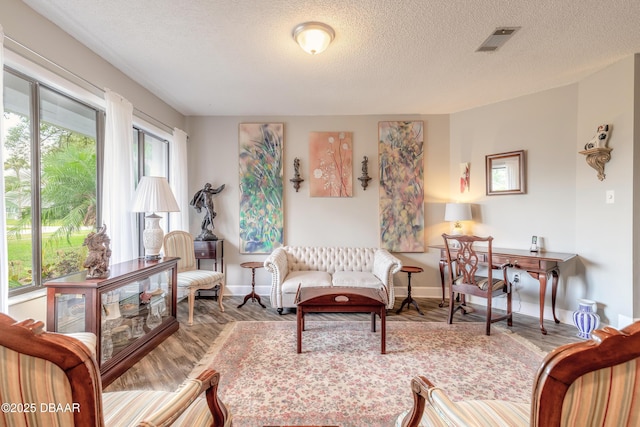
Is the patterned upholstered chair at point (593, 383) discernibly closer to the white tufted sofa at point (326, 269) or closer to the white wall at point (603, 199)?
the white tufted sofa at point (326, 269)

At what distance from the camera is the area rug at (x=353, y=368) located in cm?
179

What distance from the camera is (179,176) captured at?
3.91 metres

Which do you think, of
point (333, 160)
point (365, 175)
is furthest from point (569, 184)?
point (333, 160)

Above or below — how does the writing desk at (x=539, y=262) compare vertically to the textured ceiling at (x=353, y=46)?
below

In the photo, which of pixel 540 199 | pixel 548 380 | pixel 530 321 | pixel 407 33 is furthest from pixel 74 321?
pixel 540 199

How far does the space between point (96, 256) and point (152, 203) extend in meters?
0.73

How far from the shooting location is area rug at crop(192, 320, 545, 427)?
1788mm

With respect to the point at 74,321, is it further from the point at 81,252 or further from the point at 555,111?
the point at 555,111

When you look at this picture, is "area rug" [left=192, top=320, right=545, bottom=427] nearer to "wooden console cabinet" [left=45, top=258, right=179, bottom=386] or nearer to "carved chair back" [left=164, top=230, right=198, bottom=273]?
"wooden console cabinet" [left=45, top=258, right=179, bottom=386]

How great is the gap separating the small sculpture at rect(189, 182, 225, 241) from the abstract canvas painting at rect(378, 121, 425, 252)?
8.48ft

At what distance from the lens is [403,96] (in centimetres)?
355


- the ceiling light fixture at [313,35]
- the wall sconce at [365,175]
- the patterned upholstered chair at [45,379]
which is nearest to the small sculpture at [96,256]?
the patterned upholstered chair at [45,379]

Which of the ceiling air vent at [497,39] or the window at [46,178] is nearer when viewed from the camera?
the window at [46,178]

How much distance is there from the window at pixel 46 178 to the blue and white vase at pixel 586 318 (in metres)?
4.98
